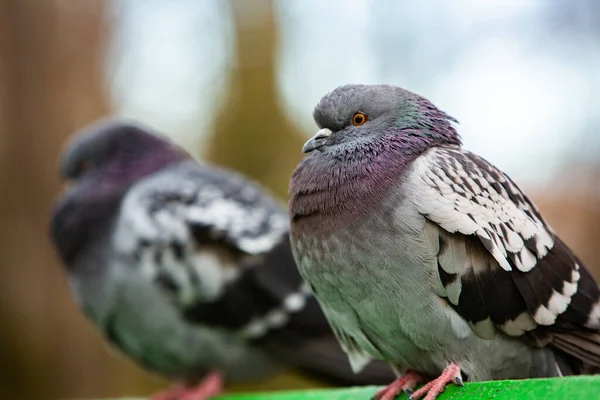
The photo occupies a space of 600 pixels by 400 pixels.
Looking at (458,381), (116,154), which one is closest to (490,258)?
(458,381)

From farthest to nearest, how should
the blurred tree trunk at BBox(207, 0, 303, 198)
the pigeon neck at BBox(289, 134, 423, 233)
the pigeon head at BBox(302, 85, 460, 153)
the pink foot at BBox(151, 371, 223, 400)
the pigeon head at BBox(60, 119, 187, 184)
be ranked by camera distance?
the blurred tree trunk at BBox(207, 0, 303, 198), the pigeon head at BBox(60, 119, 187, 184), the pink foot at BBox(151, 371, 223, 400), the pigeon head at BBox(302, 85, 460, 153), the pigeon neck at BBox(289, 134, 423, 233)

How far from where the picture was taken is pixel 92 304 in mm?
5309

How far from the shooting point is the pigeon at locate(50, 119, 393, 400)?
4.98 metres

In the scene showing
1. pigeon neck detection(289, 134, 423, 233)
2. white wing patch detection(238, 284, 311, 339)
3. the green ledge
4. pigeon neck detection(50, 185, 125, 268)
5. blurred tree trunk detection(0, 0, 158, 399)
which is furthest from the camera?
blurred tree trunk detection(0, 0, 158, 399)

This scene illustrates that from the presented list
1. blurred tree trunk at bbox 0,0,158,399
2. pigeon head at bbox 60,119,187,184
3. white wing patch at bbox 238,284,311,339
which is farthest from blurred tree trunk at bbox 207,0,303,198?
white wing patch at bbox 238,284,311,339

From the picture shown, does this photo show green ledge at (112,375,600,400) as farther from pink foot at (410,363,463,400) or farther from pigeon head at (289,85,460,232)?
pigeon head at (289,85,460,232)

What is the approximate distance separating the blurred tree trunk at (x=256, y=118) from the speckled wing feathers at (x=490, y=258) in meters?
6.17

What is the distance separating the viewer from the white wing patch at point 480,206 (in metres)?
2.84

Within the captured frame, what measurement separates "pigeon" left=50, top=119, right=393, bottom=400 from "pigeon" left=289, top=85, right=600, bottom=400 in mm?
1714

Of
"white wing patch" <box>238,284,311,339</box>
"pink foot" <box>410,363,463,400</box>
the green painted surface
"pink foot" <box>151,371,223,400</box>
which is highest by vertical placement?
the green painted surface

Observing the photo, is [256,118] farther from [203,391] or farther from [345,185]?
[345,185]

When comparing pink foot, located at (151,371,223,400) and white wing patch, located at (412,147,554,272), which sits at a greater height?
white wing patch, located at (412,147,554,272)

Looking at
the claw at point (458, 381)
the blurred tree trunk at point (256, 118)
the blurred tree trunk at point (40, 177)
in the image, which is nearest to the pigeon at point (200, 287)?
the claw at point (458, 381)

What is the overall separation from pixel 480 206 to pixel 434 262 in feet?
0.99
